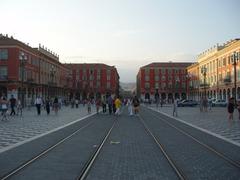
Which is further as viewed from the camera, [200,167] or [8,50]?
[8,50]

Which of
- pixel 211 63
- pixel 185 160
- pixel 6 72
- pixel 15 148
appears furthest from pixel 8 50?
pixel 185 160

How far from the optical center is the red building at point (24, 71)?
6084 centimetres

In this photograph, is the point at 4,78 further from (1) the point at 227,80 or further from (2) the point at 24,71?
(1) the point at 227,80

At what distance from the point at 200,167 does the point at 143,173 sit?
150 cm

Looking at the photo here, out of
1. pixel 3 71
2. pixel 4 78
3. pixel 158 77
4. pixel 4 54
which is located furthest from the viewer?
pixel 158 77

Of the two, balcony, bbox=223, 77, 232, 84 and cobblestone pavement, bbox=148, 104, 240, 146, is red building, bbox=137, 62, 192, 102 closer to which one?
balcony, bbox=223, 77, 232, 84

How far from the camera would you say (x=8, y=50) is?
202ft

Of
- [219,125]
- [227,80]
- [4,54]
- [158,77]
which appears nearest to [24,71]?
[4,54]

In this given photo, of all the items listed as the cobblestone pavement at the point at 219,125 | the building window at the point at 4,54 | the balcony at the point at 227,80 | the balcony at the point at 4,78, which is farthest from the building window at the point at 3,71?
the cobblestone pavement at the point at 219,125

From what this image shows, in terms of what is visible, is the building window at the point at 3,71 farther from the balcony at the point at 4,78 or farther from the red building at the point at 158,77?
the red building at the point at 158,77

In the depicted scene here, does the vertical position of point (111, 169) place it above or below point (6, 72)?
below

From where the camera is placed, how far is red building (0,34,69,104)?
200ft

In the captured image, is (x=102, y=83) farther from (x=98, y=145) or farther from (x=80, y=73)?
(x=98, y=145)

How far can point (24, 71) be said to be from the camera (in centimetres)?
6444
